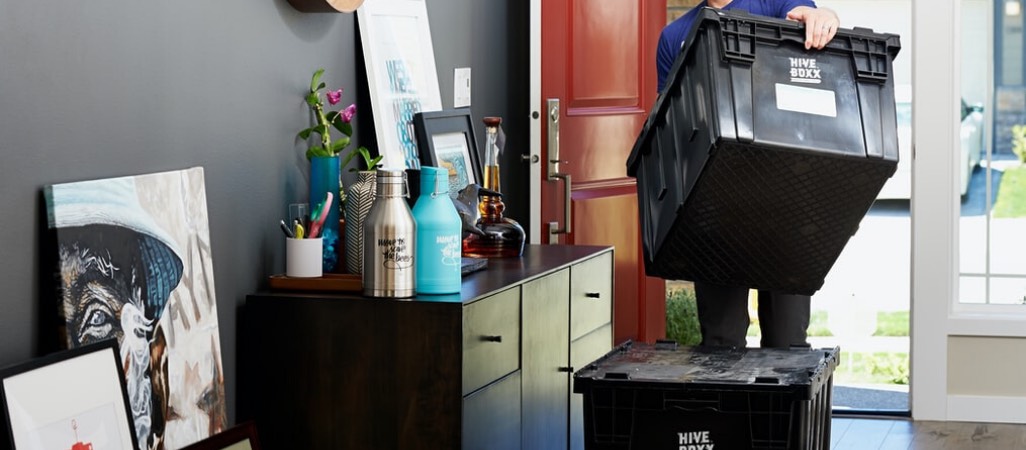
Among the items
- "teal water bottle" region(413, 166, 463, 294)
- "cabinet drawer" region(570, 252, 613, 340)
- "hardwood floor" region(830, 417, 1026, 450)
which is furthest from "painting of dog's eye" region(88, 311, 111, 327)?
"hardwood floor" region(830, 417, 1026, 450)

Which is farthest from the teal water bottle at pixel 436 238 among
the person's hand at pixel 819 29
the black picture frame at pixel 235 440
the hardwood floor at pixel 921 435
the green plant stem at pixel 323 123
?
the hardwood floor at pixel 921 435

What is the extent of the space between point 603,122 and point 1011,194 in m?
1.62

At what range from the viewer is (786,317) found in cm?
318

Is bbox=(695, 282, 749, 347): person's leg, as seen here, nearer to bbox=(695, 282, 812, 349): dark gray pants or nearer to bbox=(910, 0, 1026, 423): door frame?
bbox=(695, 282, 812, 349): dark gray pants

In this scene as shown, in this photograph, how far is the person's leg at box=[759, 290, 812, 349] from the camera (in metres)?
3.18

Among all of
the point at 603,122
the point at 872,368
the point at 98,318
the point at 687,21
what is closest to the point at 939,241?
the point at 603,122

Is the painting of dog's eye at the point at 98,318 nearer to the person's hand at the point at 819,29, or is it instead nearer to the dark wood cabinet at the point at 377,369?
the dark wood cabinet at the point at 377,369

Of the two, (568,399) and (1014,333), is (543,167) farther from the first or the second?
(1014,333)

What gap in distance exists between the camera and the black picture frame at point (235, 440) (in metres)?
2.03

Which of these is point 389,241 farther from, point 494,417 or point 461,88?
point 461,88

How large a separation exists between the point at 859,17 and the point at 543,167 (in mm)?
3711

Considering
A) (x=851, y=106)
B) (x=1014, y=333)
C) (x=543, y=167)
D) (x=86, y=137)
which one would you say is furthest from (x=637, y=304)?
(x=86, y=137)

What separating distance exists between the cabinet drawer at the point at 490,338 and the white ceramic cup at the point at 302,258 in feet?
1.18

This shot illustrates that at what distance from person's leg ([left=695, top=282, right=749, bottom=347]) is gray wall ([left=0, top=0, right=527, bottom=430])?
1.01 metres
